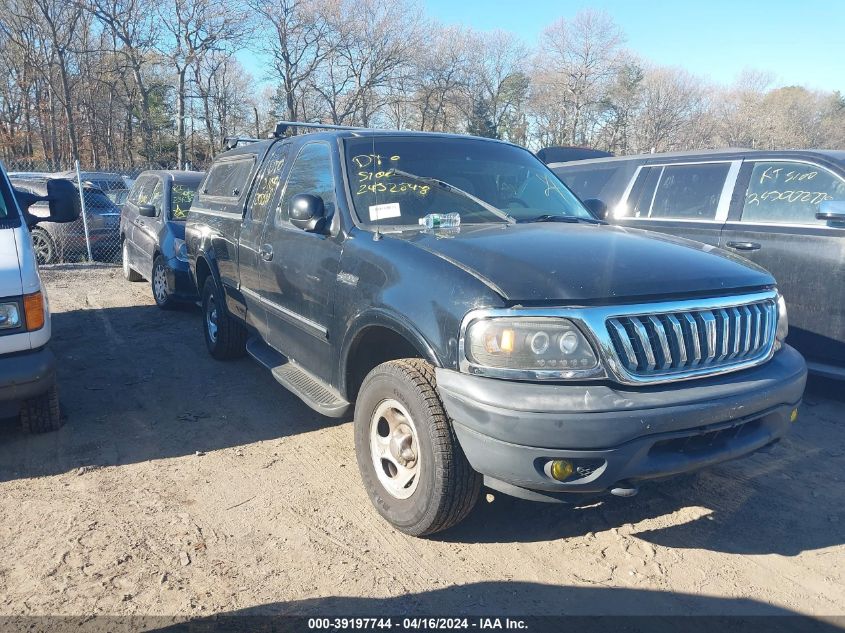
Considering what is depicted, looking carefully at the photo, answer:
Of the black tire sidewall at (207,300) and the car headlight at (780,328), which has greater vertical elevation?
the car headlight at (780,328)

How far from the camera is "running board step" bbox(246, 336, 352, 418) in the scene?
358 cm

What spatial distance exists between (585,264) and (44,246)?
1206cm

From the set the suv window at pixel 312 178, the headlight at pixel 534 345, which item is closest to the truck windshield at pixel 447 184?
the suv window at pixel 312 178

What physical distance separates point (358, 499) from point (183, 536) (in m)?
0.92

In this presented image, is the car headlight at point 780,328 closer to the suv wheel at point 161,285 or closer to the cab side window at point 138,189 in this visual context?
the suv wheel at point 161,285

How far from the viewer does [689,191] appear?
589 cm

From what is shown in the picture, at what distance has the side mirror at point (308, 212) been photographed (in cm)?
353

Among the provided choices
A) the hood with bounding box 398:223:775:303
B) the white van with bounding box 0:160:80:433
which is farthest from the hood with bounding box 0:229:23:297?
the hood with bounding box 398:223:775:303

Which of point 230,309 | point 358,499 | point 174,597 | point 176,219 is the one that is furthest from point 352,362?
point 176,219

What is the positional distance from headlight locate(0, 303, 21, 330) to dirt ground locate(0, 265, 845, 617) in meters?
0.85

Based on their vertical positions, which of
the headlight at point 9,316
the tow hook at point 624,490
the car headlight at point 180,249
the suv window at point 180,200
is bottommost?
the tow hook at point 624,490

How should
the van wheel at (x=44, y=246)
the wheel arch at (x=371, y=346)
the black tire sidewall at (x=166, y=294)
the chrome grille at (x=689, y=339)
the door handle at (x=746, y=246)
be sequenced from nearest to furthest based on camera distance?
the chrome grille at (x=689, y=339)
the wheel arch at (x=371, y=346)
the door handle at (x=746, y=246)
the black tire sidewall at (x=166, y=294)
the van wheel at (x=44, y=246)

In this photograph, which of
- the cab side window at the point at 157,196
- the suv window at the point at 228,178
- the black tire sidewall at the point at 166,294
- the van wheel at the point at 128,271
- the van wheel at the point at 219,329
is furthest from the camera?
the van wheel at the point at 128,271

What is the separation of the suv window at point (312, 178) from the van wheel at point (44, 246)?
9497 millimetres
